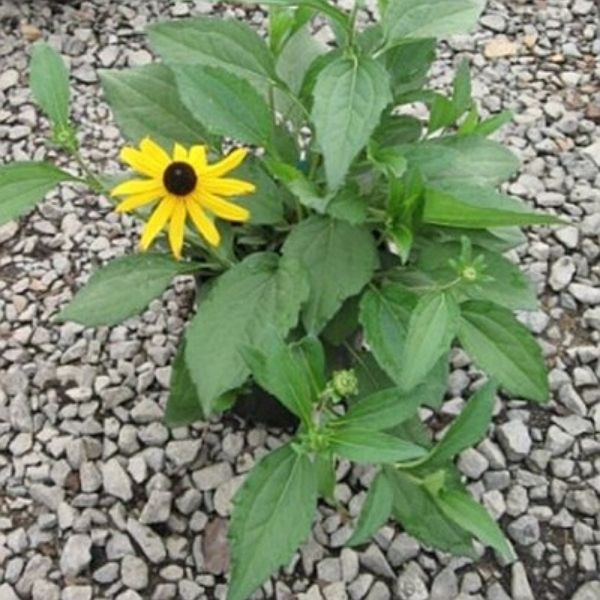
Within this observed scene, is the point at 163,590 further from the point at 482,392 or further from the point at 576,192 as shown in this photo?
the point at 576,192

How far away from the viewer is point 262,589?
151 centimetres

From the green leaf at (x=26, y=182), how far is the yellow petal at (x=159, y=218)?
0.43ft

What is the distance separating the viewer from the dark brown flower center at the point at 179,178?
124 centimetres

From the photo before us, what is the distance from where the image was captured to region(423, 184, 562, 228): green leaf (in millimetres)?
1213

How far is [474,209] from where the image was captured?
4.08 feet

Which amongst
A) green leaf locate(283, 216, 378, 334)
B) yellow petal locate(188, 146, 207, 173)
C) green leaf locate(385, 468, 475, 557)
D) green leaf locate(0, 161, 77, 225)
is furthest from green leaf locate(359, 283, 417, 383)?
green leaf locate(0, 161, 77, 225)

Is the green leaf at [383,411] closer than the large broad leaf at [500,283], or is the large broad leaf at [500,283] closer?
the green leaf at [383,411]

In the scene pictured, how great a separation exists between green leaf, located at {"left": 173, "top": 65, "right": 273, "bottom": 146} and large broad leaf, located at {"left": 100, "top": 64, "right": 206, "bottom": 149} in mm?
142

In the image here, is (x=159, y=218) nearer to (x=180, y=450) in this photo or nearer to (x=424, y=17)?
(x=424, y=17)

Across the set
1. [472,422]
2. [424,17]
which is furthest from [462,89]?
[472,422]

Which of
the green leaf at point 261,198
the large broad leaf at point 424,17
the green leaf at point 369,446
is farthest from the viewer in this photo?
the green leaf at point 261,198

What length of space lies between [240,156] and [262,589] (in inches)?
21.7

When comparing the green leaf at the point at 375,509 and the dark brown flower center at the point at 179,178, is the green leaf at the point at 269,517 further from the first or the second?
the dark brown flower center at the point at 179,178

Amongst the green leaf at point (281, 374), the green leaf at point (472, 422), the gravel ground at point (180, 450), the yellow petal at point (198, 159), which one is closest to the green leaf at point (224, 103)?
the yellow petal at point (198, 159)
